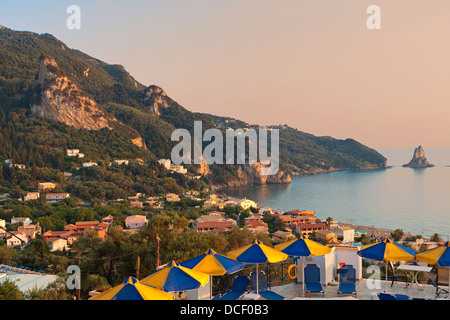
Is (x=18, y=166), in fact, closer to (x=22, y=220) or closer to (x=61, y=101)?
(x=22, y=220)

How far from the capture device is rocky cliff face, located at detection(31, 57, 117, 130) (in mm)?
65188

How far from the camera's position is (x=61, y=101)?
218ft

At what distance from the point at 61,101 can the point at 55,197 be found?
3241 cm

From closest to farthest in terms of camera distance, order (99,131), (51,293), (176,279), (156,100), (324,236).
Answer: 1. (176,279)
2. (51,293)
3. (324,236)
4. (99,131)
5. (156,100)

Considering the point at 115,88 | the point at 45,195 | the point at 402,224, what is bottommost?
the point at 402,224

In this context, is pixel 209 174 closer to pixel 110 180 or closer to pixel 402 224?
pixel 110 180

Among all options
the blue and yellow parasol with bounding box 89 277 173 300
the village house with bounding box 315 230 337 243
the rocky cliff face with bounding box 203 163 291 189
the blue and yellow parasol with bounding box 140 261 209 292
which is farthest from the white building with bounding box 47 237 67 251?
the rocky cliff face with bounding box 203 163 291 189

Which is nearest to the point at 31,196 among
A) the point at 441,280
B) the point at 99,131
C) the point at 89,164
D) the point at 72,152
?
the point at 89,164

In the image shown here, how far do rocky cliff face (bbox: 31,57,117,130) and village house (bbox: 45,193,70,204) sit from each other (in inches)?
1182

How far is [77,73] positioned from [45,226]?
78.1m

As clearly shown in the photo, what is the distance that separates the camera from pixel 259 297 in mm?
5230

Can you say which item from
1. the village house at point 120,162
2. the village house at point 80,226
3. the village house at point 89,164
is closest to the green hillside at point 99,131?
the village house at point 120,162

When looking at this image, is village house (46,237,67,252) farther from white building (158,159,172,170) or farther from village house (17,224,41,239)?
white building (158,159,172,170)
